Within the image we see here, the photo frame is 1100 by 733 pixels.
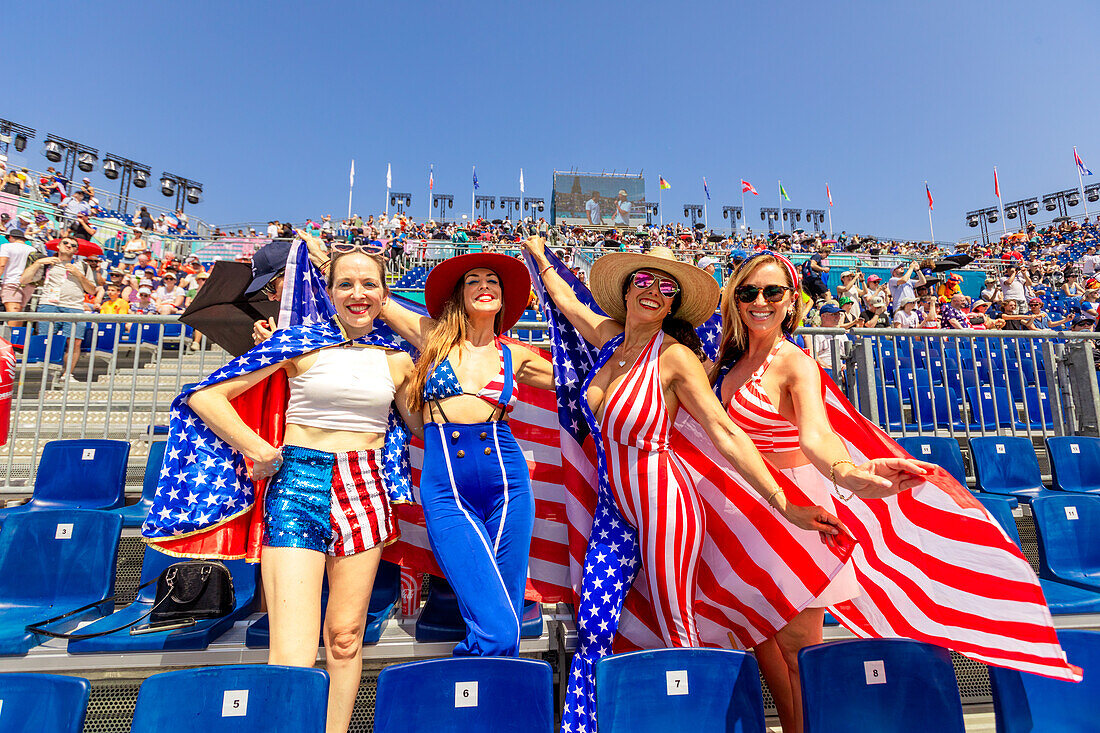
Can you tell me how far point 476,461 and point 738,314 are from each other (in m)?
1.37

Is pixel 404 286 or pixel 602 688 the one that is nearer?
pixel 602 688

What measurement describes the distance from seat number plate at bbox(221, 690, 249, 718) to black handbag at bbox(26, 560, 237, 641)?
110cm

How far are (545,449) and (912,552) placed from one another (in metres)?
1.83

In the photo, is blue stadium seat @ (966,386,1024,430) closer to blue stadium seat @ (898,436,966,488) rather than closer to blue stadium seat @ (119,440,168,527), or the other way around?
blue stadium seat @ (898,436,966,488)

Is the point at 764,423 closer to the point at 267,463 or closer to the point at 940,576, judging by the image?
the point at 940,576

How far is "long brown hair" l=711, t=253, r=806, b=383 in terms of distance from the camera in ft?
8.36

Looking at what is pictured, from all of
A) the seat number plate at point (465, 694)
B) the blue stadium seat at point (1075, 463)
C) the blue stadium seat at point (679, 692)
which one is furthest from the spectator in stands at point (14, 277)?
the blue stadium seat at point (1075, 463)

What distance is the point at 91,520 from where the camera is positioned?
10.4 feet

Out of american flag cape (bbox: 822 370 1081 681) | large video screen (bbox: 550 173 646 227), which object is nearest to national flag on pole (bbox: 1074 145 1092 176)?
large video screen (bbox: 550 173 646 227)

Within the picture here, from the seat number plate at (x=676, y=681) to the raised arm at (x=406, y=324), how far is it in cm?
184

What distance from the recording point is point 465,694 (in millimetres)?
1914

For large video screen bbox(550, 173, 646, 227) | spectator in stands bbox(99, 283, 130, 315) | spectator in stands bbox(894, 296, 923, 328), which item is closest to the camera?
spectator in stands bbox(894, 296, 923, 328)

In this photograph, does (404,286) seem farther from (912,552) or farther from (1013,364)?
(912,552)

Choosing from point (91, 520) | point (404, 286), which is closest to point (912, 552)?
point (91, 520)
